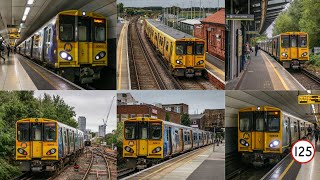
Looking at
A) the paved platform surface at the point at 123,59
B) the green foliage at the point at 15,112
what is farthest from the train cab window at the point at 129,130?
the green foliage at the point at 15,112

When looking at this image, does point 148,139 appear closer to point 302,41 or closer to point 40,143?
point 40,143

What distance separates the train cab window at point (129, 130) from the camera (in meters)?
6.25

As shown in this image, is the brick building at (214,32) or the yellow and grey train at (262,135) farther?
the yellow and grey train at (262,135)

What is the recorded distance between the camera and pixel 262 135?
6.51m

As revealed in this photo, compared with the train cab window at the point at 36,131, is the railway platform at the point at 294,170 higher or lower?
lower

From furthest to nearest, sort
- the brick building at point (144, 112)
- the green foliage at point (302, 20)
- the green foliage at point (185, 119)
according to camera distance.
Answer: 1. the green foliage at point (185, 119)
2. the brick building at point (144, 112)
3. the green foliage at point (302, 20)

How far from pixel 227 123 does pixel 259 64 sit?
882mm

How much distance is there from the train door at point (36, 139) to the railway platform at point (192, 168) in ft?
3.99

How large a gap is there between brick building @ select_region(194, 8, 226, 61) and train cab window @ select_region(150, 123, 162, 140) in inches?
47.3

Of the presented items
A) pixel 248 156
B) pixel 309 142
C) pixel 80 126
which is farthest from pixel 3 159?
pixel 309 142

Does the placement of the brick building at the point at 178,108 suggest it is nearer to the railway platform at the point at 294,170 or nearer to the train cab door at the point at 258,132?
the train cab door at the point at 258,132

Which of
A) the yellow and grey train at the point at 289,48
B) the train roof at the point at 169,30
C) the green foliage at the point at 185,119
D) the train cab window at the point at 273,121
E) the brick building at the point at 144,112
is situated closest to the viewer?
the train roof at the point at 169,30

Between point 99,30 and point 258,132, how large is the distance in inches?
99.1

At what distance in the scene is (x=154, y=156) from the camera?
6.32m
